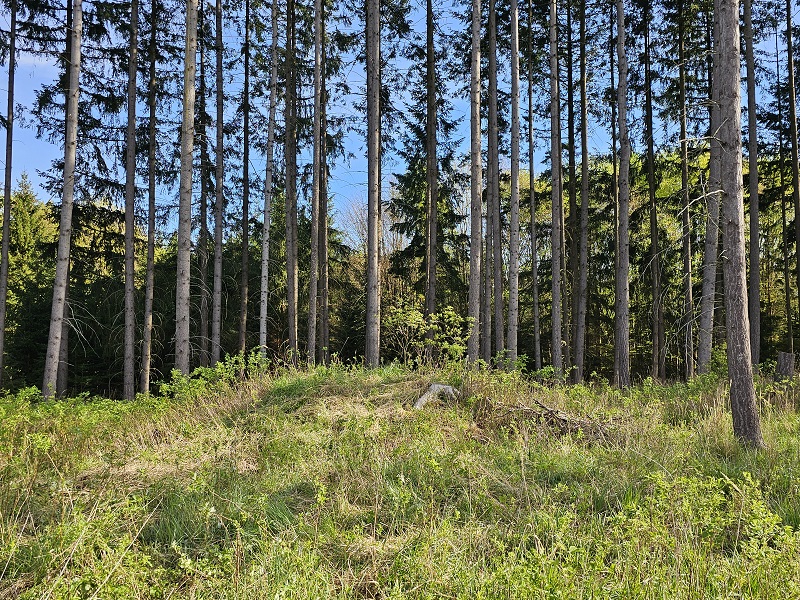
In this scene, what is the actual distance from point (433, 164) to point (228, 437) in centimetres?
1004

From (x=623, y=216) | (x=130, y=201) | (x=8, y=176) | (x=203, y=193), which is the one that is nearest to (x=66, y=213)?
(x=130, y=201)

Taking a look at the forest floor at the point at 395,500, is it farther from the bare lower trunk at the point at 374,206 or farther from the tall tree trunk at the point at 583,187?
the tall tree trunk at the point at 583,187

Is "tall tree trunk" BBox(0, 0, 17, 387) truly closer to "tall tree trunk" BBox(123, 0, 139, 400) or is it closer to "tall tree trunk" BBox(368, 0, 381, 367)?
"tall tree trunk" BBox(123, 0, 139, 400)

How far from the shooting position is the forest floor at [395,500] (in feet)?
8.71

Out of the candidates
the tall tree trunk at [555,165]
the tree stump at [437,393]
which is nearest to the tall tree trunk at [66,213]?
the tree stump at [437,393]

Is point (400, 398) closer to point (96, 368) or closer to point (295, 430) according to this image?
point (295, 430)

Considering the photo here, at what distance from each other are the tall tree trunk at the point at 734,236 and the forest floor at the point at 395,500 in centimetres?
38

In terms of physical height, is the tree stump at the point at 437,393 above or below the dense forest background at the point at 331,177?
below

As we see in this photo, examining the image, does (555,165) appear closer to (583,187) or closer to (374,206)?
(583,187)

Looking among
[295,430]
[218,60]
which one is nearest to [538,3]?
[218,60]

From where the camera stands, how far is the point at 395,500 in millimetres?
3672

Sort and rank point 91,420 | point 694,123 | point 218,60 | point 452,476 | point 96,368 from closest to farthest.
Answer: point 452,476 → point 91,420 → point 218,60 → point 694,123 → point 96,368

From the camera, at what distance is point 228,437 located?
539 centimetres

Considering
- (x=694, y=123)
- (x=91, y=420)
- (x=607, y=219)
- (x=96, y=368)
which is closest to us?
(x=91, y=420)
